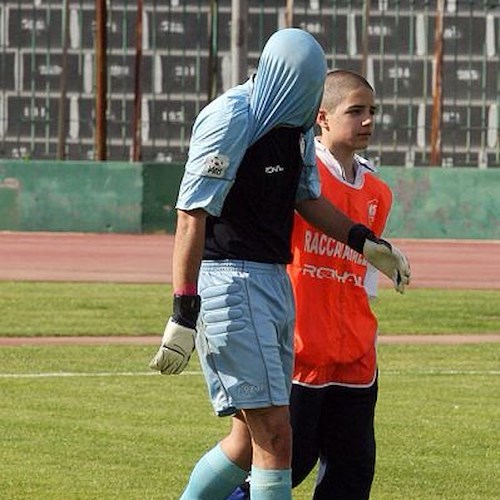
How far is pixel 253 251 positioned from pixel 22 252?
85.7ft

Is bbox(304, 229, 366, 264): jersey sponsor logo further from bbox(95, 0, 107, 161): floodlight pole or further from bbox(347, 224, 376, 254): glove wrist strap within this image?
bbox(95, 0, 107, 161): floodlight pole

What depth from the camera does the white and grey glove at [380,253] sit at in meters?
7.06

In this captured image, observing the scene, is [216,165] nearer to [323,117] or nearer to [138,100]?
[323,117]

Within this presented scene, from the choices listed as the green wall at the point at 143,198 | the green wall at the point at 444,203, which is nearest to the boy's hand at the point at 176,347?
the green wall at the point at 143,198

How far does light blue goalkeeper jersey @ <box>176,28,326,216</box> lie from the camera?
647cm

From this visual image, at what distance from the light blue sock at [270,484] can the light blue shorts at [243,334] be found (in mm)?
236

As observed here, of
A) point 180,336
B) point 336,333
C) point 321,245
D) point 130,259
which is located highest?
point 321,245

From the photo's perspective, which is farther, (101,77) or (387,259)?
(101,77)

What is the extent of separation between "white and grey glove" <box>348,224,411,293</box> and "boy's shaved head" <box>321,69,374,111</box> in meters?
0.61

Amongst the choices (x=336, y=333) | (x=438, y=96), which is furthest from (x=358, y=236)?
(x=438, y=96)

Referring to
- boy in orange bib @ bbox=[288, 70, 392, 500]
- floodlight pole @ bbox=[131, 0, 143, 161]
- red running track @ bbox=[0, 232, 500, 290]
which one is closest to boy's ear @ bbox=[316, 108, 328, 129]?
boy in orange bib @ bbox=[288, 70, 392, 500]

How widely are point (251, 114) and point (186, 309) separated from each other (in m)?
0.71

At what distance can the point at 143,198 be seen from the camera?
39.0m

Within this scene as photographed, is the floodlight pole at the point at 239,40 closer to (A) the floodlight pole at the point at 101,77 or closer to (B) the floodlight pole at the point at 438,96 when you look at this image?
(A) the floodlight pole at the point at 101,77
